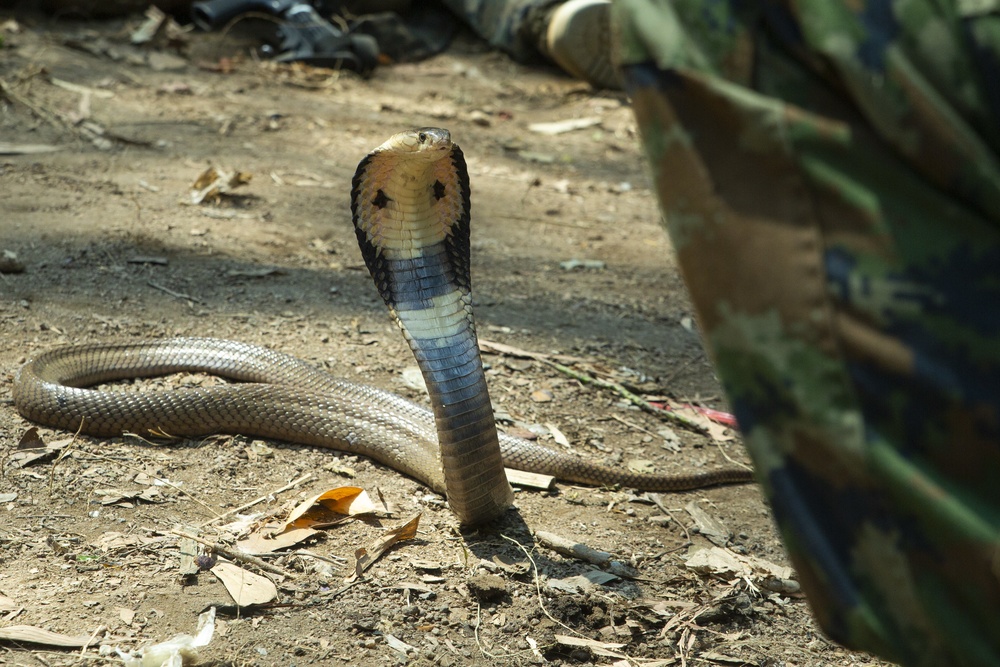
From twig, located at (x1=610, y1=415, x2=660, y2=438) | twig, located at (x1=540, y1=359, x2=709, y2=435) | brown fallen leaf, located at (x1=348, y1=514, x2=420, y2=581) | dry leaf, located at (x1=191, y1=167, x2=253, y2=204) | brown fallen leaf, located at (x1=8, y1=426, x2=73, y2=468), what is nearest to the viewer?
brown fallen leaf, located at (x1=348, y1=514, x2=420, y2=581)

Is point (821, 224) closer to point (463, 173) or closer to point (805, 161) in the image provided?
point (805, 161)

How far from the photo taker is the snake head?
9.44ft

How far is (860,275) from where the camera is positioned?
122 centimetres

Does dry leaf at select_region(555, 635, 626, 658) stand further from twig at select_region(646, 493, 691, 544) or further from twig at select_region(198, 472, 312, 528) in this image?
twig at select_region(198, 472, 312, 528)

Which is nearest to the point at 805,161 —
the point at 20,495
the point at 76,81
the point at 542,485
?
the point at 542,485

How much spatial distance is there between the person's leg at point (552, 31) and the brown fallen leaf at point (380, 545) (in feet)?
21.0

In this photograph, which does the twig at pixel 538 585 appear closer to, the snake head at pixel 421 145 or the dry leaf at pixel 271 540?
the dry leaf at pixel 271 540

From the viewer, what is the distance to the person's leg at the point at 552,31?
887 cm

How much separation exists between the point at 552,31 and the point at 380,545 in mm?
6993

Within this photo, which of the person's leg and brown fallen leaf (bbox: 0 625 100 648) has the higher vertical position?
the person's leg

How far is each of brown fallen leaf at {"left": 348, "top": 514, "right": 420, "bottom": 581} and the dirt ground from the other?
0.03 metres

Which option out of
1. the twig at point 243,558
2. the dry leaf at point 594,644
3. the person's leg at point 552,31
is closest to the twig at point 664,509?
the dry leaf at point 594,644

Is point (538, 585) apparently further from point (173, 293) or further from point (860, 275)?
point (173, 293)

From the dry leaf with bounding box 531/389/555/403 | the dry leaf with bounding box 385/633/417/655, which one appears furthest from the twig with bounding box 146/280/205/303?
the dry leaf with bounding box 385/633/417/655
